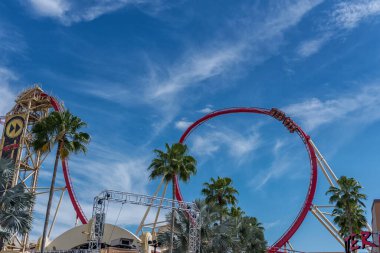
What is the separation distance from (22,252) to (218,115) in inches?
1026

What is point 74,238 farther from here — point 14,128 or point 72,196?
point 14,128

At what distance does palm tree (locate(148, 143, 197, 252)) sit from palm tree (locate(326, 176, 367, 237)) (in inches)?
561

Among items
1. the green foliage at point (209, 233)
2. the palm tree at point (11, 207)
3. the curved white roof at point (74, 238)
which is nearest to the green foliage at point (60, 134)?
the palm tree at point (11, 207)

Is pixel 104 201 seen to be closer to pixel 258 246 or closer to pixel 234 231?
pixel 234 231

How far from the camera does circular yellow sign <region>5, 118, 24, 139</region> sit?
58.2 meters

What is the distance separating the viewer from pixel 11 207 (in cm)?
2747

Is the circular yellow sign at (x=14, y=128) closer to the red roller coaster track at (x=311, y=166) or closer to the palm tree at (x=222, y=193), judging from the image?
the red roller coaster track at (x=311, y=166)

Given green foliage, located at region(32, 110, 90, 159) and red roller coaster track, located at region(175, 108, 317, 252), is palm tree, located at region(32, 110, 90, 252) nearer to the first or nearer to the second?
green foliage, located at region(32, 110, 90, 159)

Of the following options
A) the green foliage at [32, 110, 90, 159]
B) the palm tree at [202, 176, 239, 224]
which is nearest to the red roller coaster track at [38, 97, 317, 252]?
the palm tree at [202, 176, 239, 224]

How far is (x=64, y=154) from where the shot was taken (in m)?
31.9

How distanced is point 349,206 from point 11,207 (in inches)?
1138

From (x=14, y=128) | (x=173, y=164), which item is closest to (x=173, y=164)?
(x=173, y=164)

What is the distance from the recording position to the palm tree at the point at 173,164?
37688mm

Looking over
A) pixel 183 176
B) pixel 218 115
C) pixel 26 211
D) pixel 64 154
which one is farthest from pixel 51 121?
pixel 218 115
